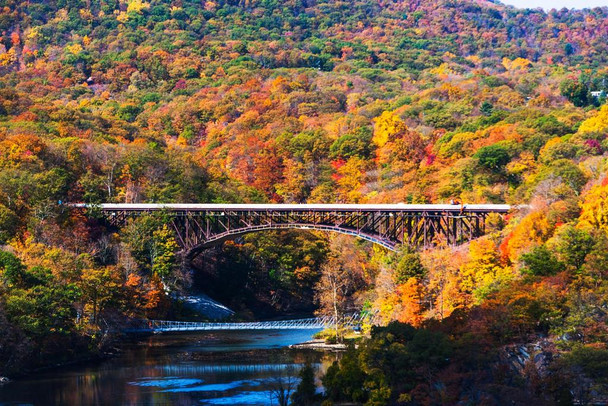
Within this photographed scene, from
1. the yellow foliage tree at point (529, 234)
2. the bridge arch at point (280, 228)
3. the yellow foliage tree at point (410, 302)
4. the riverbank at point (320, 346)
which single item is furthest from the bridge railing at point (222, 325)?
the yellow foliage tree at point (529, 234)

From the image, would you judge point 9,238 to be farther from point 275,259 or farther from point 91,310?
point 275,259

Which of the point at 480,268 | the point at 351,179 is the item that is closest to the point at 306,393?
the point at 480,268

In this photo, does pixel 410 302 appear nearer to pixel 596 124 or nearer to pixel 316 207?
pixel 316 207

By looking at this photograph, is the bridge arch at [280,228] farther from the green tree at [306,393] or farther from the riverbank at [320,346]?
the green tree at [306,393]

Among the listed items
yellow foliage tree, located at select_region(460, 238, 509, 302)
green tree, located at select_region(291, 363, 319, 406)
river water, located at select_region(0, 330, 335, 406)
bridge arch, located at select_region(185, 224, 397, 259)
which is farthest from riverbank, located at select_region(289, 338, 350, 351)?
green tree, located at select_region(291, 363, 319, 406)

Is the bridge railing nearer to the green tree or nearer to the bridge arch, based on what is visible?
the bridge arch

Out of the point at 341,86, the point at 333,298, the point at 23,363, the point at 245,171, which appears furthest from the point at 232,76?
the point at 23,363
